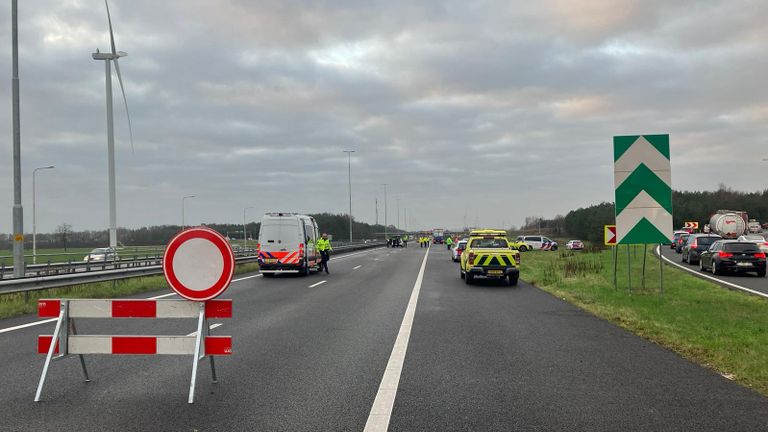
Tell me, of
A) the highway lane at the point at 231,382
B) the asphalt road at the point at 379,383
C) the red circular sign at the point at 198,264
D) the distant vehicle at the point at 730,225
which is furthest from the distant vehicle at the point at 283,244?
the distant vehicle at the point at 730,225

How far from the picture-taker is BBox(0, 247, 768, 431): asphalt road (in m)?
4.98

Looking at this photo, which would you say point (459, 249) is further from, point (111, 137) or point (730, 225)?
point (730, 225)

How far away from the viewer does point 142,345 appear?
5.86m

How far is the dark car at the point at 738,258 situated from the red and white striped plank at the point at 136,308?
81.1 feet

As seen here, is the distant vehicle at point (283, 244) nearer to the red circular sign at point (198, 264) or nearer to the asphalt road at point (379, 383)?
the asphalt road at point (379, 383)

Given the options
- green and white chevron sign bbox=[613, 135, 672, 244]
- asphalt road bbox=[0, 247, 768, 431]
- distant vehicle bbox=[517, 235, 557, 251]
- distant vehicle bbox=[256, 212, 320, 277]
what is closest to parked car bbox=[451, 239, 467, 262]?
distant vehicle bbox=[256, 212, 320, 277]

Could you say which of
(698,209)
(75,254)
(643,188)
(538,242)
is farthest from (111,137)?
(698,209)

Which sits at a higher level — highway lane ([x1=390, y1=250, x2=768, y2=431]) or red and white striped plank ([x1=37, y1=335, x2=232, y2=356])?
red and white striped plank ([x1=37, y1=335, x2=232, y2=356])

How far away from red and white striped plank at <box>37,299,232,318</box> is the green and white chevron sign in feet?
39.2

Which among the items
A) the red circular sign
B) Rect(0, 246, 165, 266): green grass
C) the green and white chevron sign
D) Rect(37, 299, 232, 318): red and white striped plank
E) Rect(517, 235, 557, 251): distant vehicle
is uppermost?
the green and white chevron sign

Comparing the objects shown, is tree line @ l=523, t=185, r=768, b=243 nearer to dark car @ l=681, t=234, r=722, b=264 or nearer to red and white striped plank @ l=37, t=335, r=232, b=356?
dark car @ l=681, t=234, r=722, b=264

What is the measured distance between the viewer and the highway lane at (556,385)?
4961mm

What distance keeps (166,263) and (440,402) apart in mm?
3044

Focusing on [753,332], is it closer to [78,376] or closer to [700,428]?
[700,428]
